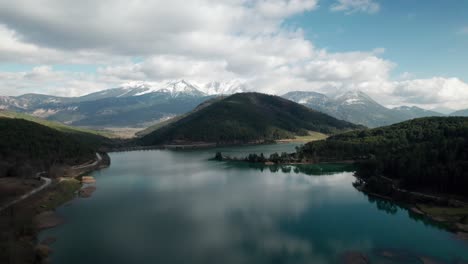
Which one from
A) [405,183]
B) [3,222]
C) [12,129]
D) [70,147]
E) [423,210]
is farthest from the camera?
[70,147]

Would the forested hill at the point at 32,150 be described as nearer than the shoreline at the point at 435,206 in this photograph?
No

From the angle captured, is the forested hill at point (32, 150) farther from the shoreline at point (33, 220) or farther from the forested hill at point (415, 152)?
the forested hill at point (415, 152)

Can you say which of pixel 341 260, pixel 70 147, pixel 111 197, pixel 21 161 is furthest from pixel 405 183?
pixel 70 147

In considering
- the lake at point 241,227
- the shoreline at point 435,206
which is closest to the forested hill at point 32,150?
the lake at point 241,227

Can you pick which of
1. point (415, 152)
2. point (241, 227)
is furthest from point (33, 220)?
point (415, 152)

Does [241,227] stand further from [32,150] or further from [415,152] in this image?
[32,150]

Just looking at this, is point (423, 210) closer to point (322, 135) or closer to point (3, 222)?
point (3, 222)

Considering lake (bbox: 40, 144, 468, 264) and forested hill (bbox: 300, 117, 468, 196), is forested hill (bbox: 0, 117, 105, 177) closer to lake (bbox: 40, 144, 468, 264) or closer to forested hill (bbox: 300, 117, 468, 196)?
lake (bbox: 40, 144, 468, 264)
